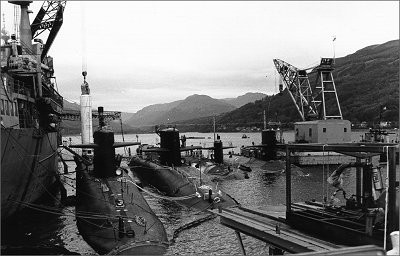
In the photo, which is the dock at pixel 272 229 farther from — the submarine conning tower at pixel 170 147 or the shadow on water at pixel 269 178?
the shadow on water at pixel 269 178

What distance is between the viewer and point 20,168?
2306 centimetres

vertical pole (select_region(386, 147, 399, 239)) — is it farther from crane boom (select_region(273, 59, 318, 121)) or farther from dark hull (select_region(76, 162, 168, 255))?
crane boom (select_region(273, 59, 318, 121))

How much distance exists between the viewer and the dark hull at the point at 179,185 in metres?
25.0

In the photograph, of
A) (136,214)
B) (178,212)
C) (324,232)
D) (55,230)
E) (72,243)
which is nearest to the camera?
(324,232)

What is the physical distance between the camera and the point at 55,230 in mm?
23359

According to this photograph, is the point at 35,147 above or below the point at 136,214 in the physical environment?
above

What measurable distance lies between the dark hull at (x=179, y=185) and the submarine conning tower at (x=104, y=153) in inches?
210

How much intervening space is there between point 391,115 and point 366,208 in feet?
459

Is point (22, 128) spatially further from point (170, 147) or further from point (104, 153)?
point (170, 147)

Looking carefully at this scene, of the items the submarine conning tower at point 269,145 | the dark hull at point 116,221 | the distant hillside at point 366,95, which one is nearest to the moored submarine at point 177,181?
the dark hull at point 116,221

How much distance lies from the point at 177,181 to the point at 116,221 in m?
12.7

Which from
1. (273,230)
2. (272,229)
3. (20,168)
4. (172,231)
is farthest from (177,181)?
(273,230)

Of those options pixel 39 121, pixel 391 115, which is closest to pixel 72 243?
pixel 39 121

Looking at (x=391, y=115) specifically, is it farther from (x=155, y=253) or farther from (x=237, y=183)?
(x=155, y=253)
